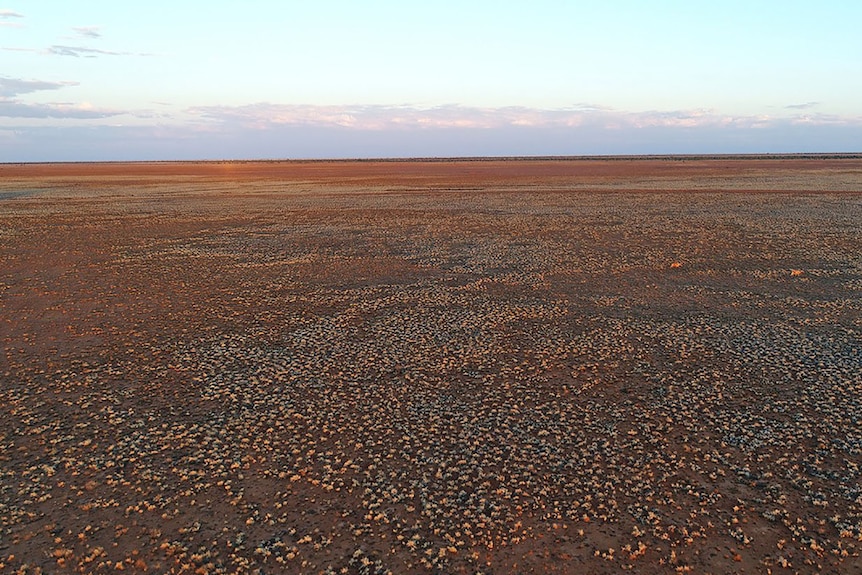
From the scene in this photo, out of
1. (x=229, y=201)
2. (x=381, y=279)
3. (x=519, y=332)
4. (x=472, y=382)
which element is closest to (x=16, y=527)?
(x=472, y=382)

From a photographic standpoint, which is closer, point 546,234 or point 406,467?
point 406,467

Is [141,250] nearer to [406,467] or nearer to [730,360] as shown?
[406,467]

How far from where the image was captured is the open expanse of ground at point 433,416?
695cm

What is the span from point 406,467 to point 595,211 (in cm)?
3541

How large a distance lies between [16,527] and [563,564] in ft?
22.0

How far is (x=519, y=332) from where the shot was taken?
14523 millimetres

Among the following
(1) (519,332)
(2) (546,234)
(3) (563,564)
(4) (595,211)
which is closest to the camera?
(3) (563,564)

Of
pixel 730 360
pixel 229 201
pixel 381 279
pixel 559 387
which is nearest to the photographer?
pixel 559 387

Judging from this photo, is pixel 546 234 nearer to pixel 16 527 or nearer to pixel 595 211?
pixel 595 211

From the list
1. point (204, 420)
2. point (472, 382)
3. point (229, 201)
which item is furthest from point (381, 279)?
point (229, 201)

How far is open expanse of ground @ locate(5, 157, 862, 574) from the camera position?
6.95 m

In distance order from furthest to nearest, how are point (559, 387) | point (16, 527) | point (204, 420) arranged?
point (559, 387)
point (204, 420)
point (16, 527)

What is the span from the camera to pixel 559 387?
11.2 meters

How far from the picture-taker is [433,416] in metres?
10.1
